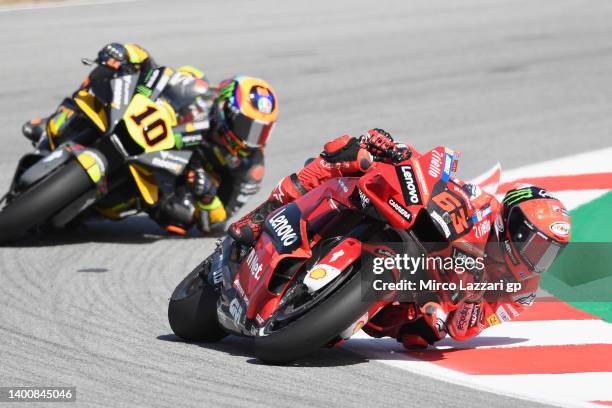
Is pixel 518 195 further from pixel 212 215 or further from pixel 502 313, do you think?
pixel 212 215

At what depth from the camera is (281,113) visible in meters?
14.6

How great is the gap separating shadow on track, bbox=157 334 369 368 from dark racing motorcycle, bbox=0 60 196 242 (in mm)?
2449

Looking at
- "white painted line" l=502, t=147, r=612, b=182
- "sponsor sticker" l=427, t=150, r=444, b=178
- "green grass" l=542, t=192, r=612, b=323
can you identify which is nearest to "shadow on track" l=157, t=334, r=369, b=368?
"sponsor sticker" l=427, t=150, r=444, b=178

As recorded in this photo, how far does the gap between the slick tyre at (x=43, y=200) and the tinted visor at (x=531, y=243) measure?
392 centimetres

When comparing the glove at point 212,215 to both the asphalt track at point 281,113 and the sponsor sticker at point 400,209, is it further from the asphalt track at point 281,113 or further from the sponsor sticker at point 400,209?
the sponsor sticker at point 400,209

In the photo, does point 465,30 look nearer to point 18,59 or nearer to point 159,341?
point 18,59

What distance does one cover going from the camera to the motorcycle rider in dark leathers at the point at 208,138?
31.4ft

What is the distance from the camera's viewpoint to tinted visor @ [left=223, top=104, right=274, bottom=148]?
952 centimetres

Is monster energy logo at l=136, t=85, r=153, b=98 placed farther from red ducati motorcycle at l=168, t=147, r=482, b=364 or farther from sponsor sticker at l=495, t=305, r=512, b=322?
sponsor sticker at l=495, t=305, r=512, b=322

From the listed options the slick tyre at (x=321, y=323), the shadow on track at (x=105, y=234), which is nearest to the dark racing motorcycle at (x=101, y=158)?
the shadow on track at (x=105, y=234)

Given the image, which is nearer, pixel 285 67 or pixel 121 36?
pixel 285 67

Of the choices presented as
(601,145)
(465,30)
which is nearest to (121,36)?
(465,30)

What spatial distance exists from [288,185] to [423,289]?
107 cm

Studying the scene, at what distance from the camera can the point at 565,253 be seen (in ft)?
28.8
